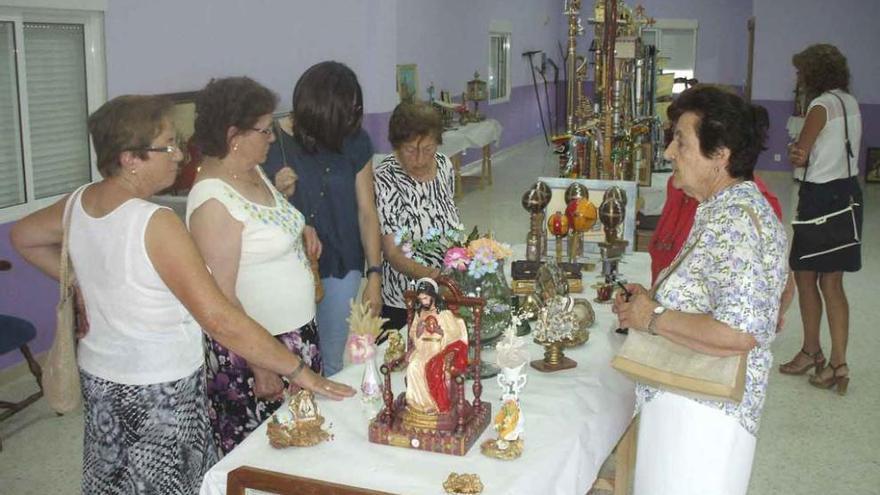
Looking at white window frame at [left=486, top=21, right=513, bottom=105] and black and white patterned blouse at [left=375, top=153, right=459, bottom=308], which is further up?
white window frame at [left=486, top=21, right=513, bottom=105]

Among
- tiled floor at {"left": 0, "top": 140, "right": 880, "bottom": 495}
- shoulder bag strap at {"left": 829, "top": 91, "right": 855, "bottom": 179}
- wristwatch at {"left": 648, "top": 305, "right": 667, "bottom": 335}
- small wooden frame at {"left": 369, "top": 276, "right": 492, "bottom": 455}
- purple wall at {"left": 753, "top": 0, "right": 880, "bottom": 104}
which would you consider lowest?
tiled floor at {"left": 0, "top": 140, "right": 880, "bottom": 495}

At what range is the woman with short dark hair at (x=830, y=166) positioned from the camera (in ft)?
13.6

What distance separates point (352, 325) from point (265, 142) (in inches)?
20.8

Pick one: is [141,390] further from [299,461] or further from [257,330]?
[299,461]

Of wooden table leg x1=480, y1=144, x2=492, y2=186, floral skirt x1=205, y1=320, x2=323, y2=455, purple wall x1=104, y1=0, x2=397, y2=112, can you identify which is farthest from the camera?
wooden table leg x1=480, y1=144, x2=492, y2=186

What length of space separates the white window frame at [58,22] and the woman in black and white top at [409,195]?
1.70 metres

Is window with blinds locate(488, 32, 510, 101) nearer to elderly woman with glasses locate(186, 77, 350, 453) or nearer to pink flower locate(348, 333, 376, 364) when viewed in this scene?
elderly woman with glasses locate(186, 77, 350, 453)

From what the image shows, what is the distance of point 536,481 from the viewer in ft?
5.82

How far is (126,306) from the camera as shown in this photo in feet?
6.40

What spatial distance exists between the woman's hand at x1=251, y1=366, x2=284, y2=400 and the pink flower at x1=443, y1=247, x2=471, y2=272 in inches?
20.7

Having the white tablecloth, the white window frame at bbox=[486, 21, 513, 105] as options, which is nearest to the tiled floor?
the white tablecloth

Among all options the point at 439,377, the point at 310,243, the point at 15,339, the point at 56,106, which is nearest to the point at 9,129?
the point at 56,106

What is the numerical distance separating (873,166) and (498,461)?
10.6 metres

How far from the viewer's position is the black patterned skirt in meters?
2.00
